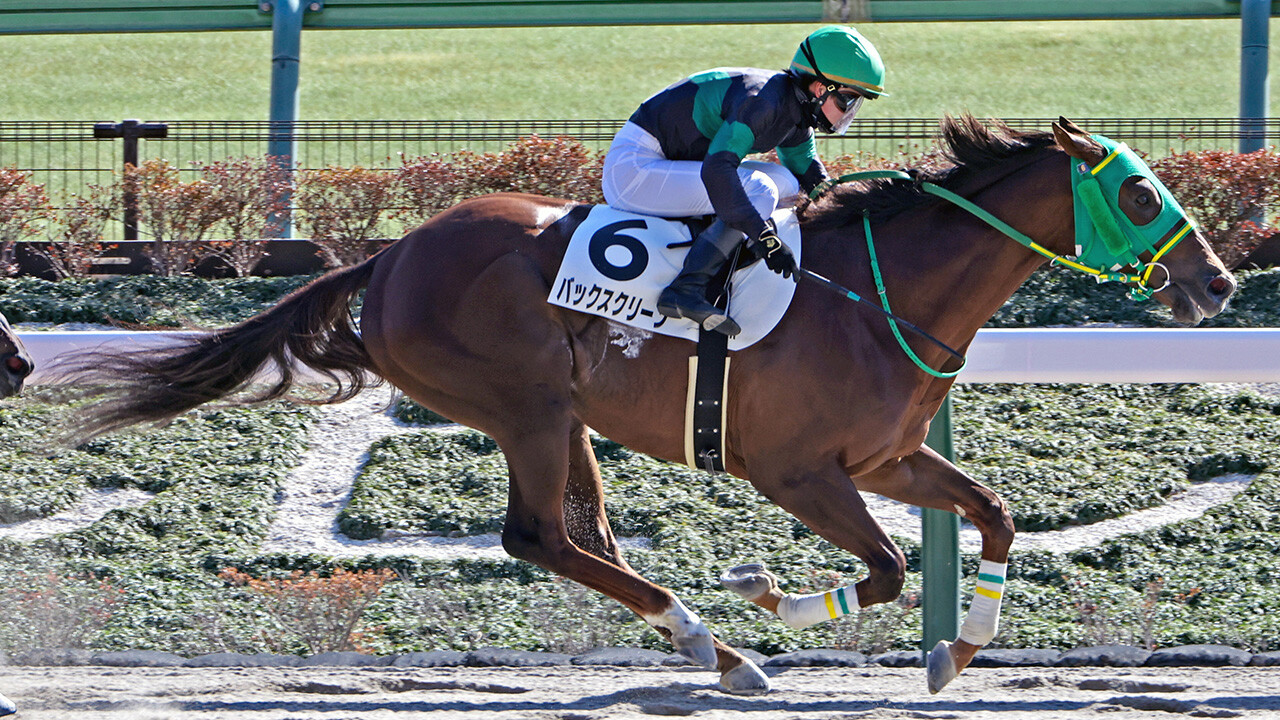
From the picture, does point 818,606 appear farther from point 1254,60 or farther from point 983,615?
point 1254,60

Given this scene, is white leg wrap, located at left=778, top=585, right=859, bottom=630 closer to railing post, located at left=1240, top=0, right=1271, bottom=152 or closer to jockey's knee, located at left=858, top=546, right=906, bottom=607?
jockey's knee, located at left=858, top=546, right=906, bottom=607

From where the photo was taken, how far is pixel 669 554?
5.75 meters

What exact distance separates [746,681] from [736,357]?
1011 millimetres

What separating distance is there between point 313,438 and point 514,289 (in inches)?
112

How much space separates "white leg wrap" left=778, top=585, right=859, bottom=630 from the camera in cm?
437

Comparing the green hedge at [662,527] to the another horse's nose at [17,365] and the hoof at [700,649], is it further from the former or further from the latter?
the hoof at [700,649]

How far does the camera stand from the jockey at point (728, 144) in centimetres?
423

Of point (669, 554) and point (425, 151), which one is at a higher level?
point (425, 151)

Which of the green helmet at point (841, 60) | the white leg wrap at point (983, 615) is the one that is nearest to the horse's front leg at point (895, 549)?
the white leg wrap at point (983, 615)

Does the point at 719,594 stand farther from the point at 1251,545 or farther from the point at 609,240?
the point at 1251,545

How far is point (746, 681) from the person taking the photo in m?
4.42

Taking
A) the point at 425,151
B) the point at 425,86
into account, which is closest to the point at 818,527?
the point at 425,151

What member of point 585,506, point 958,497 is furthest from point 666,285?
point 958,497

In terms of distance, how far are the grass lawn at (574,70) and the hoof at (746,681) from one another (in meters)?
14.7
